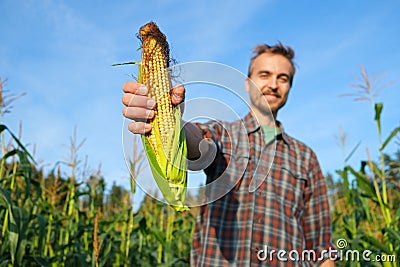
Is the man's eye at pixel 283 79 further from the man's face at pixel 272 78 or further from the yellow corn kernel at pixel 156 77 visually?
the yellow corn kernel at pixel 156 77

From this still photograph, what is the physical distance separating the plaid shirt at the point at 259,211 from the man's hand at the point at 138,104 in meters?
0.84

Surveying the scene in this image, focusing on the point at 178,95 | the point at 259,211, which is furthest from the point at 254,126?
the point at 178,95

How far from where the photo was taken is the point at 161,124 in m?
1.24

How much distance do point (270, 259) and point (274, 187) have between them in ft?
1.39

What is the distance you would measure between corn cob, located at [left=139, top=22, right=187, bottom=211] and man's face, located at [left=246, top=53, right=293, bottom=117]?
4.54 feet

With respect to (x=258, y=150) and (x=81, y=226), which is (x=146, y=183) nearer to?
(x=258, y=150)

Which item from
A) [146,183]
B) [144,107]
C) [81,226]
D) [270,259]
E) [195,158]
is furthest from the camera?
[81,226]

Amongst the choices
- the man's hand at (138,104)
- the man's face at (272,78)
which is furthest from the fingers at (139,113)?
the man's face at (272,78)

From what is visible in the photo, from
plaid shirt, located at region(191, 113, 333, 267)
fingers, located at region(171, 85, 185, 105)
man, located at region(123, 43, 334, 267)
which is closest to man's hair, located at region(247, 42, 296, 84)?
man, located at region(123, 43, 334, 267)

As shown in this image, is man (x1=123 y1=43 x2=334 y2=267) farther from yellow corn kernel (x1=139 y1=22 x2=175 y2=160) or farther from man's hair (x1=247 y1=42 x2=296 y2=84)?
yellow corn kernel (x1=139 y1=22 x2=175 y2=160)

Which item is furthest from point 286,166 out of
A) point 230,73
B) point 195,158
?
point 230,73

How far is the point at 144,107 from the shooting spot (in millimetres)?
1230

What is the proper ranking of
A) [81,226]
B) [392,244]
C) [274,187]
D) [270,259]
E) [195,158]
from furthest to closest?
1. [81,226]
2. [392,244]
3. [274,187]
4. [270,259]
5. [195,158]

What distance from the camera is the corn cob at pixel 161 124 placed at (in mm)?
1232
